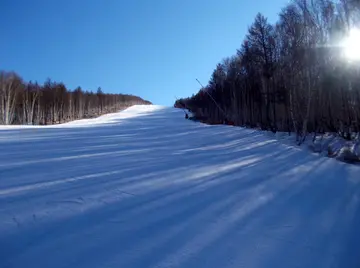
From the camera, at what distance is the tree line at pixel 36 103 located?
33713 mm

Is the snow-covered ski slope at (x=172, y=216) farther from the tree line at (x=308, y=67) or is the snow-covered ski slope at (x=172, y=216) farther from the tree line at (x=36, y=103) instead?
the tree line at (x=36, y=103)

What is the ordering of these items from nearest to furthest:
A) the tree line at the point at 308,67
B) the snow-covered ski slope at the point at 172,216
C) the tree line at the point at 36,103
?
1. the snow-covered ski slope at the point at 172,216
2. the tree line at the point at 308,67
3. the tree line at the point at 36,103

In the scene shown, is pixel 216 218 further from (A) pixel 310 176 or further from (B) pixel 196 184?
(A) pixel 310 176

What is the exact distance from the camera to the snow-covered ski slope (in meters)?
2.32

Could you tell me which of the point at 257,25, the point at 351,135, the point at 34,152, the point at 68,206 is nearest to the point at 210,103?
the point at 257,25

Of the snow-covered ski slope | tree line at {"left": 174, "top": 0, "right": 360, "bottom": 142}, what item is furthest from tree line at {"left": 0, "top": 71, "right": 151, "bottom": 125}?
the snow-covered ski slope

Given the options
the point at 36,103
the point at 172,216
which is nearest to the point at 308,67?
the point at 172,216

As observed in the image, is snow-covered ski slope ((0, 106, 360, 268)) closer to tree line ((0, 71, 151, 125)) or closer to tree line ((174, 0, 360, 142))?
tree line ((174, 0, 360, 142))

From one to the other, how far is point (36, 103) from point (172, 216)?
4338 centimetres

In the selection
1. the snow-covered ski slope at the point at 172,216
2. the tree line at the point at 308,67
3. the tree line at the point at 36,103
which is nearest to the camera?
the snow-covered ski slope at the point at 172,216

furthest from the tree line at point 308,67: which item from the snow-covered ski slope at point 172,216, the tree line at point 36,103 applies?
the tree line at point 36,103

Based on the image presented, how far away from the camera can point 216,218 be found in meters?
3.01

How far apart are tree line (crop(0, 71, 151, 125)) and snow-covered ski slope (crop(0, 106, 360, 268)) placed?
3160 centimetres

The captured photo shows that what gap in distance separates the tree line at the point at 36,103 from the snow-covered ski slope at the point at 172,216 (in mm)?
31603
